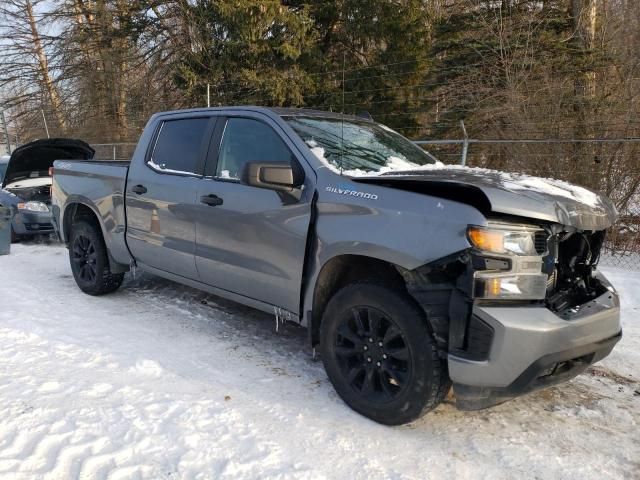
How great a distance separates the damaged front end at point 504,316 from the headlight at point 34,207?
25.7 ft

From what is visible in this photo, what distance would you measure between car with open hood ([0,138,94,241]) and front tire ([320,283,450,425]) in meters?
7.24

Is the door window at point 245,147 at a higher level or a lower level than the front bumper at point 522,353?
higher

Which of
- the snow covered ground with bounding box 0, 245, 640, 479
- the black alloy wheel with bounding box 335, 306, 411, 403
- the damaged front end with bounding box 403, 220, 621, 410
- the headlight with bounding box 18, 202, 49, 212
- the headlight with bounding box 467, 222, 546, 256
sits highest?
the headlight with bounding box 467, 222, 546, 256

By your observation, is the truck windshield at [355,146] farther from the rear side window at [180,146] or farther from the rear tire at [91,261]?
the rear tire at [91,261]

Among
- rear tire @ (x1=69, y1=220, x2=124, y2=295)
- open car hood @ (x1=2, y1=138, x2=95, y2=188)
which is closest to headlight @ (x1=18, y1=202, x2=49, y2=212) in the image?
open car hood @ (x1=2, y1=138, x2=95, y2=188)

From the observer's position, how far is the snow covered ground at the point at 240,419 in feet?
8.66

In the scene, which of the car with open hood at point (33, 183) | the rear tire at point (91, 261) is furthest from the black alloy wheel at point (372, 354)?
the car with open hood at point (33, 183)

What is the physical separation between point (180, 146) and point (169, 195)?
0.48 metres

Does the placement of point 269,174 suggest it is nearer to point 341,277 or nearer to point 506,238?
point 341,277

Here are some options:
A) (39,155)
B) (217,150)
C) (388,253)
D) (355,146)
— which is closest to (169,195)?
(217,150)

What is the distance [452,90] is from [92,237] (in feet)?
30.9

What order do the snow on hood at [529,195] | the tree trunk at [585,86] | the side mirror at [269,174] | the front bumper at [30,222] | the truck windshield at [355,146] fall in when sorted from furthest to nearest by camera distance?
the front bumper at [30,222], the tree trunk at [585,86], the truck windshield at [355,146], the side mirror at [269,174], the snow on hood at [529,195]

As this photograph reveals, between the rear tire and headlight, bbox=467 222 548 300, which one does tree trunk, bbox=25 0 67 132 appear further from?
headlight, bbox=467 222 548 300

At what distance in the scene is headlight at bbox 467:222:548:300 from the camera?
8.47ft
